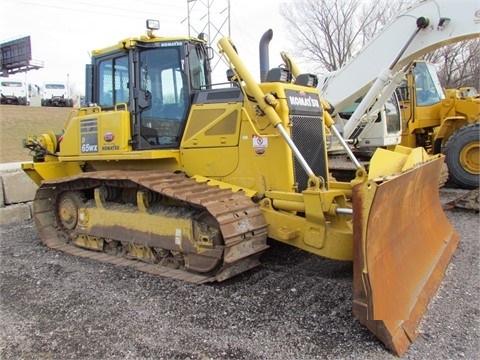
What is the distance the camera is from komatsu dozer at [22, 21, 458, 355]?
3.63m

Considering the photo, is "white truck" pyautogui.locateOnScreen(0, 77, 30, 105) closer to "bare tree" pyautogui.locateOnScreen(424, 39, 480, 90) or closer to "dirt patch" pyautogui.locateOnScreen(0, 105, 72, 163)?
"dirt patch" pyautogui.locateOnScreen(0, 105, 72, 163)

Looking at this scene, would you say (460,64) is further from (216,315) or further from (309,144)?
(216,315)

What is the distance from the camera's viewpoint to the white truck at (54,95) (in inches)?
1312

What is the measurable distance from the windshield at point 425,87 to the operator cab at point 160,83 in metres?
6.30

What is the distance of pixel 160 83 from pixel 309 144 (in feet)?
6.64

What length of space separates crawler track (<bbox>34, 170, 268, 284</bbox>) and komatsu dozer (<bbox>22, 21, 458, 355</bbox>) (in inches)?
0.6

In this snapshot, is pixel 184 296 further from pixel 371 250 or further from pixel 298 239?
pixel 371 250

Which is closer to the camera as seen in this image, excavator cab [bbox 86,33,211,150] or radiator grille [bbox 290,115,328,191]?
radiator grille [bbox 290,115,328,191]

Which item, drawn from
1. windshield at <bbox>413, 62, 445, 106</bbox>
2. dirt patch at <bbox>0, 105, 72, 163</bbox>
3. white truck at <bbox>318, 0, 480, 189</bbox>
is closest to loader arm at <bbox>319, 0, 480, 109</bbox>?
white truck at <bbox>318, 0, 480, 189</bbox>

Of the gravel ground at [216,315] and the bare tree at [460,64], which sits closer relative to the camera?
the gravel ground at [216,315]

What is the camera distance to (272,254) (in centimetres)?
543

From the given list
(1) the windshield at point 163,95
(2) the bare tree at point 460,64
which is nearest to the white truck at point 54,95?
(2) the bare tree at point 460,64

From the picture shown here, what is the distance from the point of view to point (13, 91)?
3161cm

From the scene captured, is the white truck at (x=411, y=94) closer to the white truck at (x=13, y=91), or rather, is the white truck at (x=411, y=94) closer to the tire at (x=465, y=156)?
the tire at (x=465, y=156)
